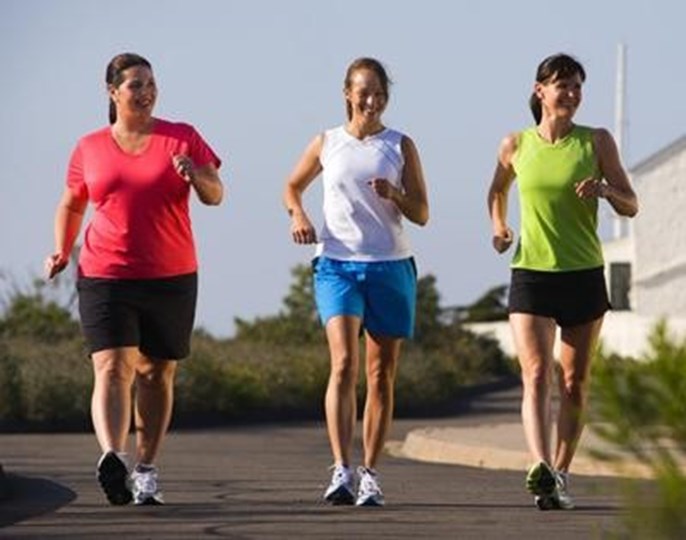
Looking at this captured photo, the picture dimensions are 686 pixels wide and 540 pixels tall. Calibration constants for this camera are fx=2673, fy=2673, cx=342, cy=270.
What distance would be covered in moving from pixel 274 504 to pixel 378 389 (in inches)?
32.0

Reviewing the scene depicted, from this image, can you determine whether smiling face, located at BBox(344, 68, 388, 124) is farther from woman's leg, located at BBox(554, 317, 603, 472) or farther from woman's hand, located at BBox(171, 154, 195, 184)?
woman's leg, located at BBox(554, 317, 603, 472)

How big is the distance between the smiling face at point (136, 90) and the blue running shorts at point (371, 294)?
1.17 metres

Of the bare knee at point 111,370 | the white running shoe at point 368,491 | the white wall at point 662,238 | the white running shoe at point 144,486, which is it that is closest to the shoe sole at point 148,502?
the white running shoe at point 144,486

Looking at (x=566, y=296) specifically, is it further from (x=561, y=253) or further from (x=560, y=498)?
(x=560, y=498)

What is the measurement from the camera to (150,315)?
12727 millimetres

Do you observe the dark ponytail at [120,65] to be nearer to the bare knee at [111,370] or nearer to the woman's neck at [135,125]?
the woman's neck at [135,125]

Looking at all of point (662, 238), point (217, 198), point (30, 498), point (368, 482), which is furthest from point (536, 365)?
point (662, 238)

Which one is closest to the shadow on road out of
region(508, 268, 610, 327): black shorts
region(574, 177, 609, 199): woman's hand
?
region(508, 268, 610, 327): black shorts

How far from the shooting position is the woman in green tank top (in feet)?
41.9

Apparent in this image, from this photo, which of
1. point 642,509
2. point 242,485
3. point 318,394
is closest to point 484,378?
point 318,394

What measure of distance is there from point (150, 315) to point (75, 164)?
33.4 inches

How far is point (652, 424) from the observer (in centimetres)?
551

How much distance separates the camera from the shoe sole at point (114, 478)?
12.2 meters

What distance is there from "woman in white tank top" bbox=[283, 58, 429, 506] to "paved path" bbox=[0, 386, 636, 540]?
516 mm
